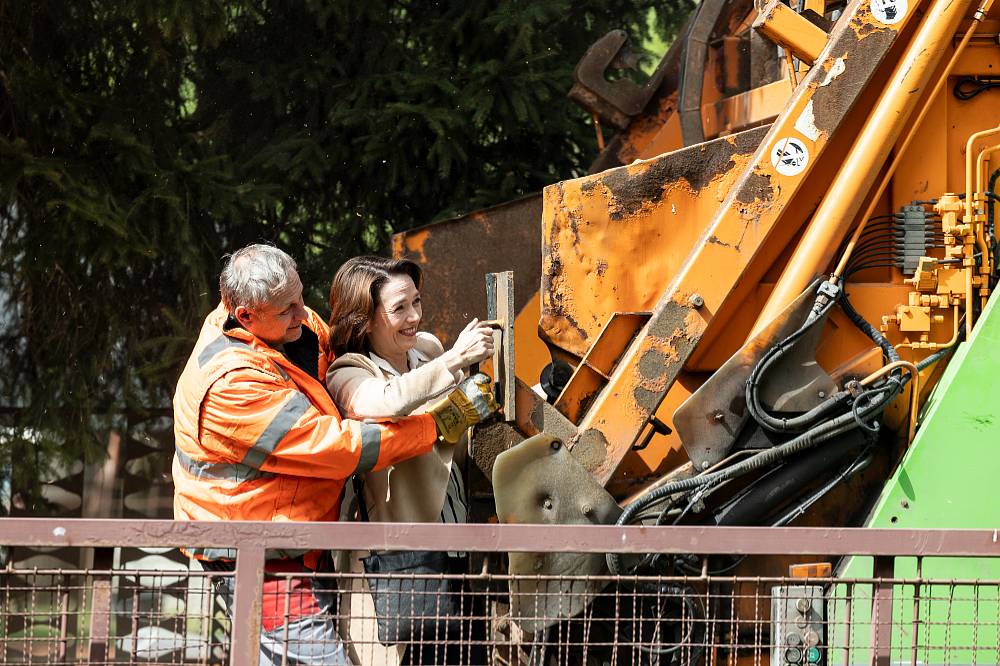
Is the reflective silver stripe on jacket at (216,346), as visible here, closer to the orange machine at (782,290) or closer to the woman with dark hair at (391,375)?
the woman with dark hair at (391,375)

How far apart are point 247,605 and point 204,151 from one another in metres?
4.11

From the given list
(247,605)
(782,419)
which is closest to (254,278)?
(247,605)

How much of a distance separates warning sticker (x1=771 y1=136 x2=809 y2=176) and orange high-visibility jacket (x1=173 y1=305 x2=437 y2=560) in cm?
129

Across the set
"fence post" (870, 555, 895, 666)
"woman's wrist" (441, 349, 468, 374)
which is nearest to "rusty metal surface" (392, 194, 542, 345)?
"woman's wrist" (441, 349, 468, 374)

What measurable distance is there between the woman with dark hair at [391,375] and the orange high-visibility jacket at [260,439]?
9 centimetres

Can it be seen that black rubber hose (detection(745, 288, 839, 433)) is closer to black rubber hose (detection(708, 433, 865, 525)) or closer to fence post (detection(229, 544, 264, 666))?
Answer: black rubber hose (detection(708, 433, 865, 525))

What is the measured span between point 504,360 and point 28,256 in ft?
11.3

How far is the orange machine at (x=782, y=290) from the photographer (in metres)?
3.60

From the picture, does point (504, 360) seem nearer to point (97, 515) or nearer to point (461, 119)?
point (461, 119)

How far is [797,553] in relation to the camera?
2.85 meters

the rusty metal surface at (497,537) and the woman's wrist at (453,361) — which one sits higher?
the woman's wrist at (453,361)

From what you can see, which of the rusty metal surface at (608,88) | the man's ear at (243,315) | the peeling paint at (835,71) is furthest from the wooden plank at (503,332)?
the rusty metal surface at (608,88)

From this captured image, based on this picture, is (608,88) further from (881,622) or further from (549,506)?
(881,622)

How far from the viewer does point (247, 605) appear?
2.83 m
